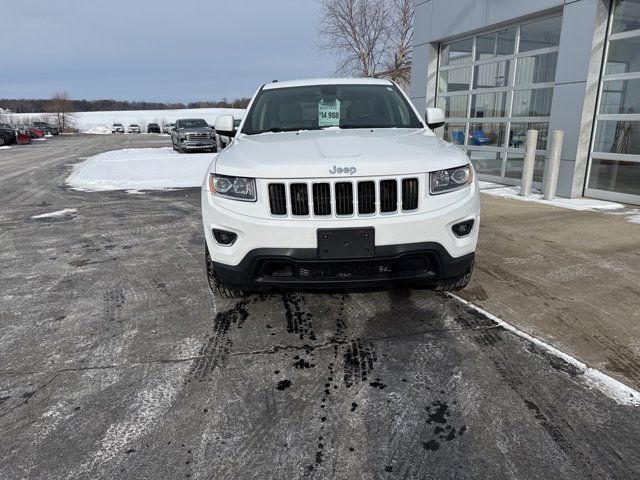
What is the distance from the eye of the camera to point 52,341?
304cm

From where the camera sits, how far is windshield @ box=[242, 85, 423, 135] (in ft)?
13.3

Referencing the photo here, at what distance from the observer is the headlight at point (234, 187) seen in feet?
9.34

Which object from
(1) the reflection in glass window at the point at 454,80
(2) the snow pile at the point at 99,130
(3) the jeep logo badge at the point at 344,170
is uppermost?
(1) the reflection in glass window at the point at 454,80

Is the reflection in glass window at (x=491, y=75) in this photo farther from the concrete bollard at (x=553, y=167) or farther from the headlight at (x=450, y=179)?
the headlight at (x=450, y=179)

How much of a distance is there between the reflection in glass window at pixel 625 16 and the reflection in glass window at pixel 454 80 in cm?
362

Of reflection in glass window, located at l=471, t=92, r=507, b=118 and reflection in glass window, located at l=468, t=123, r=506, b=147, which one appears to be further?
reflection in glass window, located at l=468, t=123, r=506, b=147

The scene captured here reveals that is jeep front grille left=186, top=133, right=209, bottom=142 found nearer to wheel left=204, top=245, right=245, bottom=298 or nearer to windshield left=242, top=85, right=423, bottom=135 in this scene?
windshield left=242, top=85, right=423, bottom=135

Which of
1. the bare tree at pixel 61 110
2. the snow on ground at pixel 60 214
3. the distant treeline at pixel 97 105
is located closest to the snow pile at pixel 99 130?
the bare tree at pixel 61 110

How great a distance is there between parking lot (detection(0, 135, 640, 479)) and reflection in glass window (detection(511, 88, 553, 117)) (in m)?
6.82

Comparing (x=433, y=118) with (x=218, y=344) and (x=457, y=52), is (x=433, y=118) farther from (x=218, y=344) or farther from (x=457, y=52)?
(x=457, y=52)

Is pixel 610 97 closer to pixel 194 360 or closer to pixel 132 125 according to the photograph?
pixel 194 360

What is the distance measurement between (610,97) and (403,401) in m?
7.57

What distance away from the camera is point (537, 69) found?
880 cm

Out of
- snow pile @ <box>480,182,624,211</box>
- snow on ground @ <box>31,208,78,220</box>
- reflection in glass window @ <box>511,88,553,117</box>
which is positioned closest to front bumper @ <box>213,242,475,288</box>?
snow pile @ <box>480,182,624,211</box>
